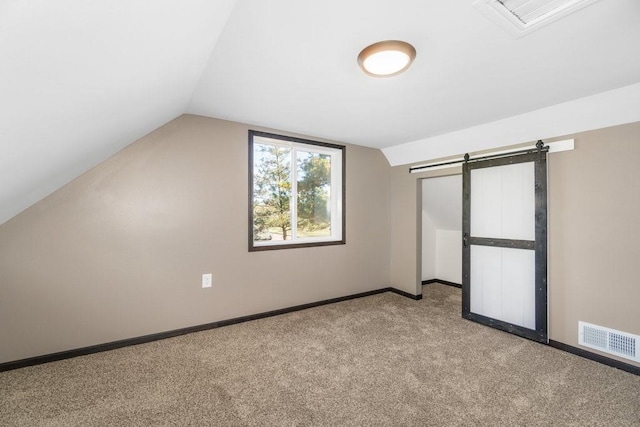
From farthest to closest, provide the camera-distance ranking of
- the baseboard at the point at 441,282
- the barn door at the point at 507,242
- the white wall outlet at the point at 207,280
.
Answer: the baseboard at the point at 441,282
the white wall outlet at the point at 207,280
the barn door at the point at 507,242

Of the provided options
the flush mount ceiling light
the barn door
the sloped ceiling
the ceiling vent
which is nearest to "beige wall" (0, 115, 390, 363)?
the sloped ceiling

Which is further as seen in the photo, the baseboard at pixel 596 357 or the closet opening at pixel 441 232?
the closet opening at pixel 441 232

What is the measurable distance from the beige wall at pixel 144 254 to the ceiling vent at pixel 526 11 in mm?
2298

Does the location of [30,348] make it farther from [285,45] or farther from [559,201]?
[559,201]

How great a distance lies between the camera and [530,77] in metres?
1.96

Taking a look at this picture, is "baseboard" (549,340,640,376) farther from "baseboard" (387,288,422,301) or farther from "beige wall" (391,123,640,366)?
"baseboard" (387,288,422,301)

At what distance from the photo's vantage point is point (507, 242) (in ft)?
9.27

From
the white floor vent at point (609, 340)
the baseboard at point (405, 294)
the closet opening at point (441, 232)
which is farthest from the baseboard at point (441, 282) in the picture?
the white floor vent at point (609, 340)

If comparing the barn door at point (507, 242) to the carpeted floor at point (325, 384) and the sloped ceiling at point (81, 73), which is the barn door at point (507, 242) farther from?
the sloped ceiling at point (81, 73)

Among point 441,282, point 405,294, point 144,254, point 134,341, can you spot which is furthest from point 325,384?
point 441,282

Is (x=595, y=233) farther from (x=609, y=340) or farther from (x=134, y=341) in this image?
(x=134, y=341)

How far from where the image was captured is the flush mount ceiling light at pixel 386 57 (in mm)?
1563

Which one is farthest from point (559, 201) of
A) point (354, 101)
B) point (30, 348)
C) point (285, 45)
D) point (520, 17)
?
point (30, 348)

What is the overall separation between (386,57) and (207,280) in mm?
2434
